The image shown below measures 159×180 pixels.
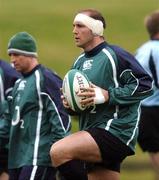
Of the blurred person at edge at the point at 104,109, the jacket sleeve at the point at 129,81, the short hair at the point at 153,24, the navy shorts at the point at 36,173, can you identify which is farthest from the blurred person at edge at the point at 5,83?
the short hair at the point at 153,24

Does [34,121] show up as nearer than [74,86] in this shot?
No

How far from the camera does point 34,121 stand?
11180mm

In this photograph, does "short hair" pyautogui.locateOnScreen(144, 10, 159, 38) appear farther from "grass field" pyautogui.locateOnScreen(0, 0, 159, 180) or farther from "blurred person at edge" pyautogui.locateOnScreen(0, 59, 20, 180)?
"grass field" pyautogui.locateOnScreen(0, 0, 159, 180)

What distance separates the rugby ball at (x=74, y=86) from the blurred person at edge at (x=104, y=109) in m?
0.06

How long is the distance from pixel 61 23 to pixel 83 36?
18839 millimetres

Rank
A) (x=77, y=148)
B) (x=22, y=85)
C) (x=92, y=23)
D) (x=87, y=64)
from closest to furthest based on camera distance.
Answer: (x=77, y=148) < (x=87, y=64) < (x=92, y=23) < (x=22, y=85)

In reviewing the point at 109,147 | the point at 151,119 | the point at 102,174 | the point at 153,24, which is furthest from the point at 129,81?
the point at 153,24

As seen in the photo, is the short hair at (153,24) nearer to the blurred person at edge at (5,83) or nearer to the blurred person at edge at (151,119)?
the blurred person at edge at (151,119)

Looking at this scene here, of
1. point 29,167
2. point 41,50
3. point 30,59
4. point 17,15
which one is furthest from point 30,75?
point 17,15

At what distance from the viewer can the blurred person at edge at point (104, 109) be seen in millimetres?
10219

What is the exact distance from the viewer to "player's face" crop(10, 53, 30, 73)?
11.3 m

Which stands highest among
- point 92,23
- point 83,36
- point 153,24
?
point 92,23

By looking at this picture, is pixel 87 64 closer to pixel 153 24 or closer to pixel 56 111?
pixel 56 111

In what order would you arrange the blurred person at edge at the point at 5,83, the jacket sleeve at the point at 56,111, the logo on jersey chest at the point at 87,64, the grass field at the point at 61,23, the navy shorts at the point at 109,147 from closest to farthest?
the navy shorts at the point at 109,147
the logo on jersey chest at the point at 87,64
the jacket sleeve at the point at 56,111
the blurred person at edge at the point at 5,83
the grass field at the point at 61,23
